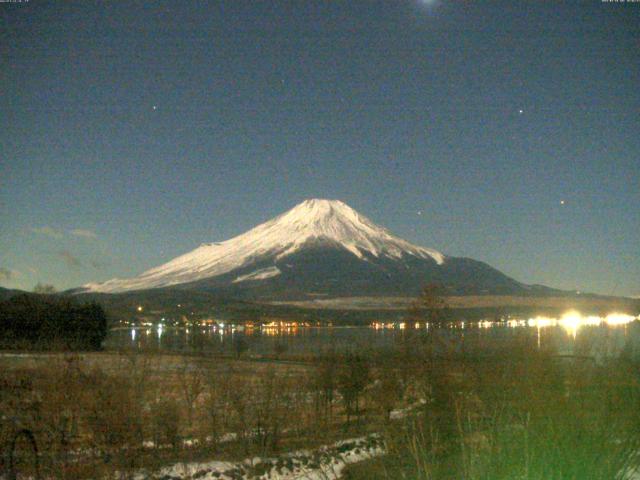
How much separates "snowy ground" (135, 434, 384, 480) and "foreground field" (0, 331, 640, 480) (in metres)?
0.04

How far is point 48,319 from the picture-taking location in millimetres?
38406

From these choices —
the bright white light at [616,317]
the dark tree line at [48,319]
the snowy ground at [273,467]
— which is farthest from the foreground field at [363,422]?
the dark tree line at [48,319]

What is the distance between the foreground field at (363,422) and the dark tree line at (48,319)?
23.7m

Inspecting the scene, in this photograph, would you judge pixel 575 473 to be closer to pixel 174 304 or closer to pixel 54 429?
pixel 54 429

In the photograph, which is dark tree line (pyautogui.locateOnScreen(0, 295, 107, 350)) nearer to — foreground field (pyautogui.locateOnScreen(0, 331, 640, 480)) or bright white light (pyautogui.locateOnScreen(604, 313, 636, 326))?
foreground field (pyautogui.locateOnScreen(0, 331, 640, 480))

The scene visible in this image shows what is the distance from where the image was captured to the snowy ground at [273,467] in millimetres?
8719

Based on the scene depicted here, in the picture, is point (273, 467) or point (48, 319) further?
point (48, 319)

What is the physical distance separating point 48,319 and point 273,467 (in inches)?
1260

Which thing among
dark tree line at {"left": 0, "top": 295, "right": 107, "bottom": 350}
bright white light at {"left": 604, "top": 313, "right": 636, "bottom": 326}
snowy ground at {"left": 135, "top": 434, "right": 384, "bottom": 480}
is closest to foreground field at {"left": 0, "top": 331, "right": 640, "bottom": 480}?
snowy ground at {"left": 135, "top": 434, "right": 384, "bottom": 480}

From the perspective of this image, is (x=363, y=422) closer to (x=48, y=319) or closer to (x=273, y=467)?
(x=273, y=467)

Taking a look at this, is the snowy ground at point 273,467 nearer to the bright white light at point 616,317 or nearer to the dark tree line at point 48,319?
the bright white light at point 616,317

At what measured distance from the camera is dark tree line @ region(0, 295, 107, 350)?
122ft

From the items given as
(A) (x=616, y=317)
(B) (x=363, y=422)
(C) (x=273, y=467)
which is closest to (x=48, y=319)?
(B) (x=363, y=422)

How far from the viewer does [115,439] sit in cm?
976
